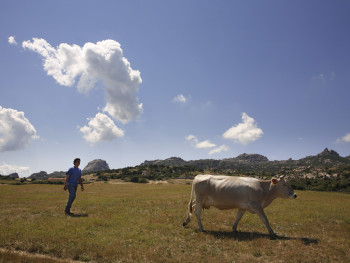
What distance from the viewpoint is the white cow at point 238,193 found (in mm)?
11375

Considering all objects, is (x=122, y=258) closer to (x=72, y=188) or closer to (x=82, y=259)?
(x=82, y=259)

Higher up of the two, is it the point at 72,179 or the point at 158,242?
the point at 72,179

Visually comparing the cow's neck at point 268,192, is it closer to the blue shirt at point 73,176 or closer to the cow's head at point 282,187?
the cow's head at point 282,187

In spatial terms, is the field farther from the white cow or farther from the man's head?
the man's head

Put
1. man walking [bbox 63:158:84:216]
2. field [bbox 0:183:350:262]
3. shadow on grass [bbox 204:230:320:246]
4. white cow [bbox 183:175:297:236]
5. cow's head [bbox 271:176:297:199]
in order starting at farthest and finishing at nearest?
man walking [bbox 63:158:84:216] < cow's head [bbox 271:176:297:199] < white cow [bbox 183:175:297:236] < shadow on grass [bbox 204:230:320:246] < field [bbox 0:183:350:262]

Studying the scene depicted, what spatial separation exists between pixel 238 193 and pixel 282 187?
2634mm

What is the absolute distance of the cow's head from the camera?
39.2ft

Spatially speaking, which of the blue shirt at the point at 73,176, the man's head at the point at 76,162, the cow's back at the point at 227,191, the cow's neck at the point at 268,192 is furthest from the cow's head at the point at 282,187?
the blue shirt at the point at 73,176

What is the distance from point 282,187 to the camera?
1205cm

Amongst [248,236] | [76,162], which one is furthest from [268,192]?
[76,162]

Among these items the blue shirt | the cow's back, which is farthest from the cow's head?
the blue shirt

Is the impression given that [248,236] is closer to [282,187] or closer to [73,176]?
[282,187]

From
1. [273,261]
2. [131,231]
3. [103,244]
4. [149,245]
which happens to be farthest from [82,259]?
[273,261]

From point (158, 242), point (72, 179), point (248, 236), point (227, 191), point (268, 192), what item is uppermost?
point (72, 179)
